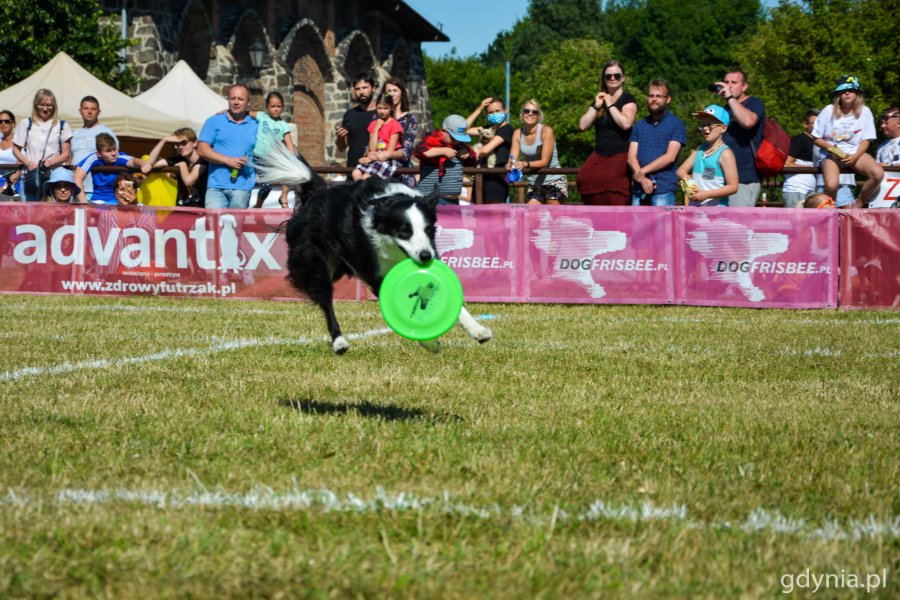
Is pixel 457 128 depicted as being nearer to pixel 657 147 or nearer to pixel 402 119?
pixel 402 119

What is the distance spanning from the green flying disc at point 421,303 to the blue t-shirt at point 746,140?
23.3ft

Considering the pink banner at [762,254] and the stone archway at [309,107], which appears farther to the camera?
the stone archway at [309,107]

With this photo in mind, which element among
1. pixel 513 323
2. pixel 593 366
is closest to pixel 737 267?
pixel 513 323

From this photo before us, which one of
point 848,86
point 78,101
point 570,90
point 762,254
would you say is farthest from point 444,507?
point 570,90

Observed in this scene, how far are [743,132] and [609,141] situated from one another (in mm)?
1390

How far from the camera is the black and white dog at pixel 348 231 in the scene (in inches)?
234

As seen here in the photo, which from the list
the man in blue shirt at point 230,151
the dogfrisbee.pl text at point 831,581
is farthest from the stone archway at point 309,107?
the dogfrisbee.pl text at point 831,581

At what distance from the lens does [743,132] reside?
11836mm

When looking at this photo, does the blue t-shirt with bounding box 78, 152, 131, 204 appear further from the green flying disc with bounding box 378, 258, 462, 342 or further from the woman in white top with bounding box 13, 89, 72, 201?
the green flying disc with bounding box 378, 258, 462, 342

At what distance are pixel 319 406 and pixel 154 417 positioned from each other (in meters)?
0.88

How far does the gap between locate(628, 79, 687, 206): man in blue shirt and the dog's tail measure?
5276mm

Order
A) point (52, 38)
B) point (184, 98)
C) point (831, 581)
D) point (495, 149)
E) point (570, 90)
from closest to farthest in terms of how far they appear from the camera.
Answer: point (831, 581)
point (495, 149)
point (184, 98)
point (52, 38)
point (570, 90)

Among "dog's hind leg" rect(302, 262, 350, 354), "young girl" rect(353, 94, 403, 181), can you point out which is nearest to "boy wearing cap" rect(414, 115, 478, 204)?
"young girl" rect(353, 94, 403, 181)

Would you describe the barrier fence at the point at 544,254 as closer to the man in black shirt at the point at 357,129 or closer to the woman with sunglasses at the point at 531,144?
the woman with sunglasses at the point at 531,144
